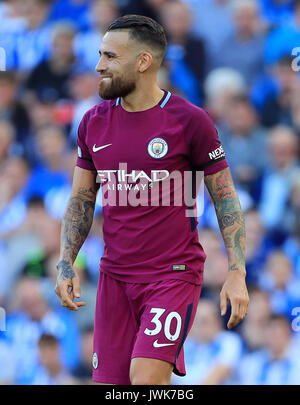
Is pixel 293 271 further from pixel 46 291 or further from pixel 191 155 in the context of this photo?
pixel 191 155

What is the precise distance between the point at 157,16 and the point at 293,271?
10.1 ft

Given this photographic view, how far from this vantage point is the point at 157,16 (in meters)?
8.48

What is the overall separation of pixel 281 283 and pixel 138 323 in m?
3.47

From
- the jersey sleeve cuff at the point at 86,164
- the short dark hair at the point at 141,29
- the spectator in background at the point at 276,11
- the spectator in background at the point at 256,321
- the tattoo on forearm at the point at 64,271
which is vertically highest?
the spectator in background at the point at 276,11

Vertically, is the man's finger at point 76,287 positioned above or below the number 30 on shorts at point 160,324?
above

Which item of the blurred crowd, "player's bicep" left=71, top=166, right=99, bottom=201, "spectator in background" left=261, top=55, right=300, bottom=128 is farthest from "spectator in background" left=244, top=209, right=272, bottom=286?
"player's bicep" left=71, top=166, right=99, bottom=201

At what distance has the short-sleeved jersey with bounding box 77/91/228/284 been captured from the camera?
14.6 ft

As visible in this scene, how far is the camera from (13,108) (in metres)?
8.85

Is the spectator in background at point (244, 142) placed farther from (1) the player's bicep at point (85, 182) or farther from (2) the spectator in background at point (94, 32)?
(1) the player's bicep at point (85, 182)

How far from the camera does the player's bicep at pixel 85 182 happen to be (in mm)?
4816

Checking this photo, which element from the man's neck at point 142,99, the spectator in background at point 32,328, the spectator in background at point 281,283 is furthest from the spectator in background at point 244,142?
the man's neck at point 142,99

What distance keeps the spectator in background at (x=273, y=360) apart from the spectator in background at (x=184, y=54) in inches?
97.2

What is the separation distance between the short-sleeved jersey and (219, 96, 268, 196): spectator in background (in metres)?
3.39
